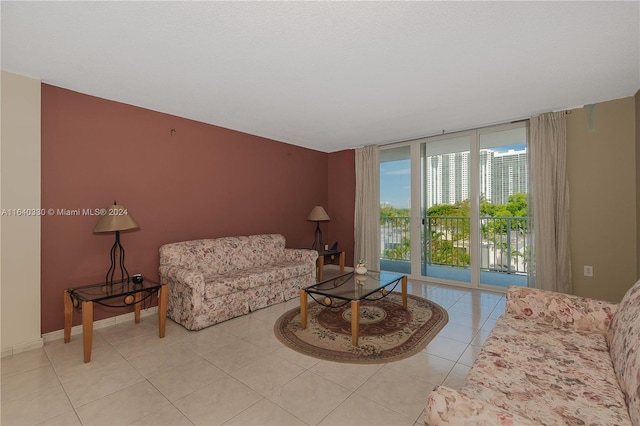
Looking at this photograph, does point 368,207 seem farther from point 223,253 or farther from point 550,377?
point 550,377

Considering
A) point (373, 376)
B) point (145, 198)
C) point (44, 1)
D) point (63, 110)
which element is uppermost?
point (44, 1)

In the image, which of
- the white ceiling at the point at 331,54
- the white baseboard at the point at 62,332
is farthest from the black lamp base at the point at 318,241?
the white baseboard at the point at 62,332

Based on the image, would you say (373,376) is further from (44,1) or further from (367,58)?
(44,1)

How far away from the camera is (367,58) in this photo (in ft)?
7.88

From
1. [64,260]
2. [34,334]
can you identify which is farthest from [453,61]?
[34,334]

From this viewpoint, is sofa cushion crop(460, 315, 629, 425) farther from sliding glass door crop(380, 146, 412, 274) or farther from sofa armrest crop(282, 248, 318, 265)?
sliding glass door crop(380, 146, 412, 274)

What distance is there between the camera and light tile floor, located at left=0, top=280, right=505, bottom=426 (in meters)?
1.76

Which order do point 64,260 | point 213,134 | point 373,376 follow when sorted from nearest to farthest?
point 373,376
point 64,260
point 213,134

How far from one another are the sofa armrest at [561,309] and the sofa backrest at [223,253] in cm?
315

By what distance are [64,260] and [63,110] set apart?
1517mm

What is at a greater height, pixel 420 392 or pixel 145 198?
pixel 145 198

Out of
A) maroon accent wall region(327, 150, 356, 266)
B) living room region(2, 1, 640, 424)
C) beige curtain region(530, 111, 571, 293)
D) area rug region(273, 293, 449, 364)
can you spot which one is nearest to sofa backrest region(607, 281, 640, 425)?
area rug region(273, 293, 449, 364)

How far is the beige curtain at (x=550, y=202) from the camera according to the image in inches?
146

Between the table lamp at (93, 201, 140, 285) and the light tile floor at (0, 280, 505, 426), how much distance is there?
24.4 inches
